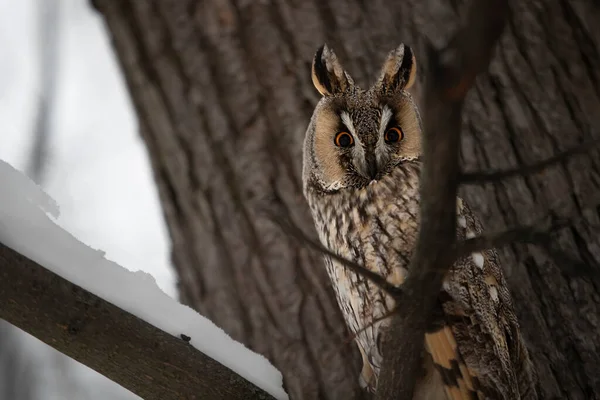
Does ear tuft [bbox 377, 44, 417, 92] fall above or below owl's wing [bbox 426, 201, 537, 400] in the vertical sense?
above

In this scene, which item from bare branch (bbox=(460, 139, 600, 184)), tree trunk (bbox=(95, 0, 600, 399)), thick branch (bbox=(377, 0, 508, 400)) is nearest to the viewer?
thick branch (bbox=(377, 0, 508, 400))

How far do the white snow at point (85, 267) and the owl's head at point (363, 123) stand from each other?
56cm

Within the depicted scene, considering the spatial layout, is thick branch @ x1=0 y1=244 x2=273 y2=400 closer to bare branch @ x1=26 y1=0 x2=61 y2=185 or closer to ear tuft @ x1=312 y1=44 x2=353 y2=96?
ear tuft @ x1=312 y1=44 x2=353 y2=96

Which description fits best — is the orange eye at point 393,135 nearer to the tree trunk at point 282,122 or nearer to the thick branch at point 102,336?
the tree trunk at point 282,122

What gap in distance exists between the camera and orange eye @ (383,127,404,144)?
→ 169cm

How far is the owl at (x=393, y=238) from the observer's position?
5.01 feet

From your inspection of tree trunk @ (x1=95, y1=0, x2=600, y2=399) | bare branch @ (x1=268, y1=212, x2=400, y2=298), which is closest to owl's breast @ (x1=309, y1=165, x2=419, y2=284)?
tree trunk @ (x1=95, y1=0, x2=600, y2=399)

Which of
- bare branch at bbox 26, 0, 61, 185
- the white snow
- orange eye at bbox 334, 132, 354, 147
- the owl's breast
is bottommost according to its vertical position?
the white snow

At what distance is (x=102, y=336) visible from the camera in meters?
1.27

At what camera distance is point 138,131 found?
2068 mm

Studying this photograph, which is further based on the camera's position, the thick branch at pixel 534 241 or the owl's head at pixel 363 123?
the owl's head at pixel 363 123

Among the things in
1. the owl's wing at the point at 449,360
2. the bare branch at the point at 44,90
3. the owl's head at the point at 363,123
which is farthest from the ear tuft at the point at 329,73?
the bare branch at the point at 44,90

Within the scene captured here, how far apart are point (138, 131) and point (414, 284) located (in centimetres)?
131

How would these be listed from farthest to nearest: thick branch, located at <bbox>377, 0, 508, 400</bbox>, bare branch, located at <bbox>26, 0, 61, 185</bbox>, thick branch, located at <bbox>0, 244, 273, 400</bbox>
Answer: bare branch, located at <bbox>26, 0, 61, 185</bbox>, thick branch, located at <bbox>0, 244, 273, 400</bbox>, thick branch, located at <bbox>377, 0, 508, 400</bbox>
